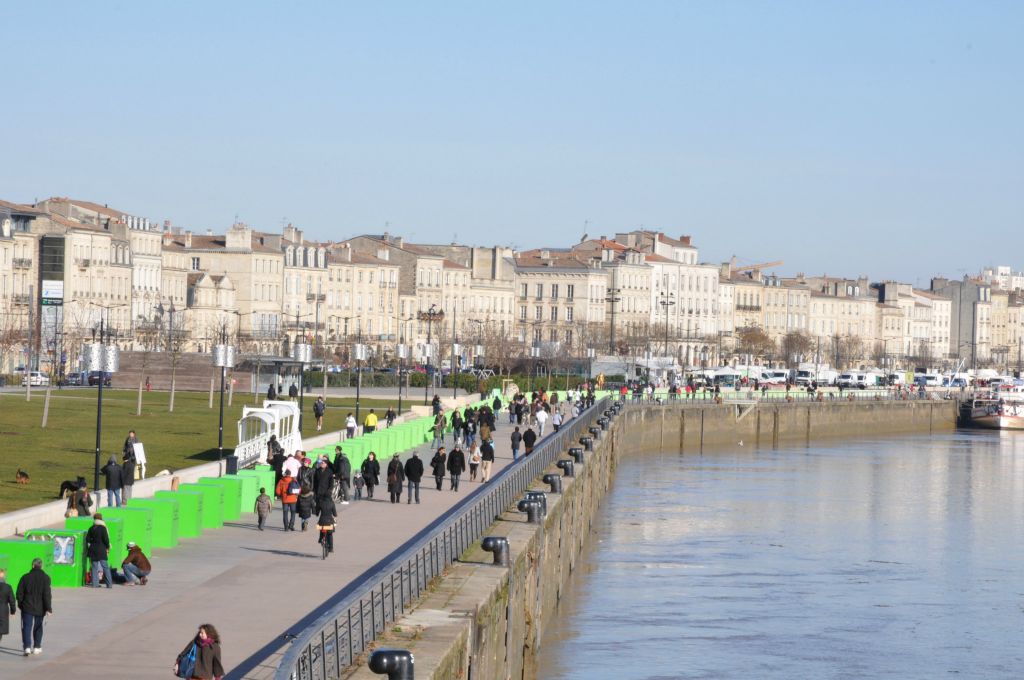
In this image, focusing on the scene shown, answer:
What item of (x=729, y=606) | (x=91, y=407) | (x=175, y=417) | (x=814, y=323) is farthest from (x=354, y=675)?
(x=814, y=323)

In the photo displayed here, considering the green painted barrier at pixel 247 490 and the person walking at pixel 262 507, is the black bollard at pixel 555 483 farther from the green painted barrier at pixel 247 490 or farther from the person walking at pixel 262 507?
the person walking at pixel 262 507

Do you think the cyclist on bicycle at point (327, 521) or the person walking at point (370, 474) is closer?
the cyclist on bicycle at point (327, 521)

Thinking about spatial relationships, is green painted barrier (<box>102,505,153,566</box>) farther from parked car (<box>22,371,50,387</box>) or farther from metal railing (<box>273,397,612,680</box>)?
parked car (<box>22,371,50,387</box>)

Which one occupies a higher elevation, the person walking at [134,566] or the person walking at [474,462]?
the person walking at [474,462]

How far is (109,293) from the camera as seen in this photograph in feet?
359

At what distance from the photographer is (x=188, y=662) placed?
15125 mm

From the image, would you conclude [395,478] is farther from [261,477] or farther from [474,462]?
[474,462]

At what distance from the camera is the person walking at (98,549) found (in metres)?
21.4

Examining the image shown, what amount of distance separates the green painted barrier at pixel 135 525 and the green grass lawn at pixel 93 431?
5.28 meters

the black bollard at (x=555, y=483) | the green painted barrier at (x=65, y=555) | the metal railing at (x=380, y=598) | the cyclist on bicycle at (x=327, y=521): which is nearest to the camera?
the metal railing at (x=380, y=598)

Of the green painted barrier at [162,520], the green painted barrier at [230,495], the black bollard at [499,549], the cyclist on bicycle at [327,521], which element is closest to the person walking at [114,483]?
the green painted barrier at [230,495]

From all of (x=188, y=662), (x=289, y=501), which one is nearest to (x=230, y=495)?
(x=289, y=501)

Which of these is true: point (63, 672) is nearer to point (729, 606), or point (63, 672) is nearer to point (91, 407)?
point (729, 606)

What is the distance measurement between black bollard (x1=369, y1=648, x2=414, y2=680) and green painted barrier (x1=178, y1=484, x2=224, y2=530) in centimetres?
1455
